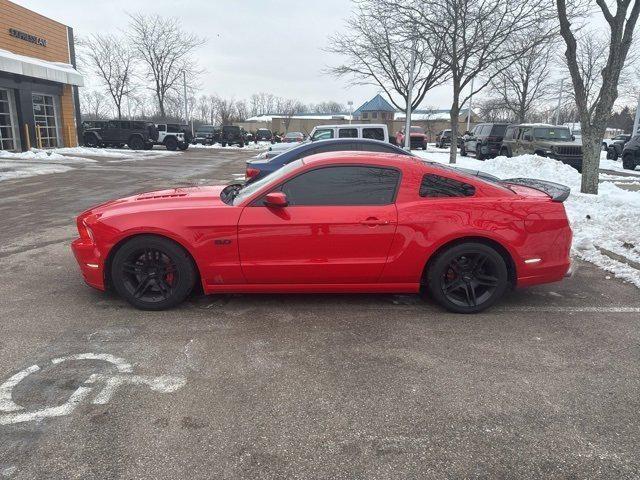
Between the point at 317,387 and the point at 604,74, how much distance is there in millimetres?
10619

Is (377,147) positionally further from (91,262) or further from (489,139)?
(489,139)

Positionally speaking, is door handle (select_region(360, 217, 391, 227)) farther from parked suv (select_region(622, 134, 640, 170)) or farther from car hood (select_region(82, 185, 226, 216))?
parked suv (select_region(622, 134, 640, 170))

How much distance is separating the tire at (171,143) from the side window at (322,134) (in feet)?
77.5

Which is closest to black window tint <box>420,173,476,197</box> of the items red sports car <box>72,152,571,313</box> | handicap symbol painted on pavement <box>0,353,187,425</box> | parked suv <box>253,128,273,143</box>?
red sports car <box>72,152,571,313</box>

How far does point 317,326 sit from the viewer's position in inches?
164

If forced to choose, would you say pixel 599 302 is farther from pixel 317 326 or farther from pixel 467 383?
pixel 317 326

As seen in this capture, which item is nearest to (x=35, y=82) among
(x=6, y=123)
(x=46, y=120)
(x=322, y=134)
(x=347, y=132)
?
(x=46, y=120)

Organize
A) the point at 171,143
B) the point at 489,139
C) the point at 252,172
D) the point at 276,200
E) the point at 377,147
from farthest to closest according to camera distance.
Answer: the point at 171,143 → the point at 489,139 → the point at 377,147 → the point at 252,172 → the point at 276,200

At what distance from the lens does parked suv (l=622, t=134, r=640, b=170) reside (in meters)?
19.8

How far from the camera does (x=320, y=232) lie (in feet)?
14.1

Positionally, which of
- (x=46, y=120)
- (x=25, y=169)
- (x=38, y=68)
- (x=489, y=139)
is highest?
(x=38, y=68)

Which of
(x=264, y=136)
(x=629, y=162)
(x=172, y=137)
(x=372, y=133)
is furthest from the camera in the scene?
(x=264, y=136)

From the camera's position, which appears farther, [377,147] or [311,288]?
[377,147]

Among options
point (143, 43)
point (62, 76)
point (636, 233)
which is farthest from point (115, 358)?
point (143, 43)
